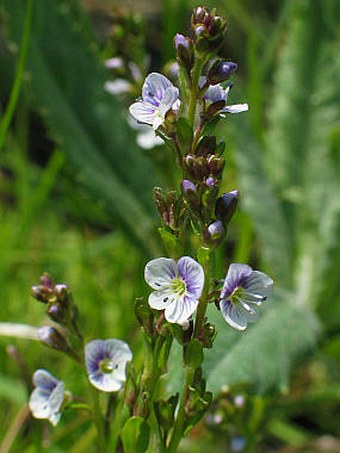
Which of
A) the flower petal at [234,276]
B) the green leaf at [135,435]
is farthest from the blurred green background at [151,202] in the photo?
the flower petal at [234,276]

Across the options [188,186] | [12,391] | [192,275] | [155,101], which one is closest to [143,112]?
[155,101]

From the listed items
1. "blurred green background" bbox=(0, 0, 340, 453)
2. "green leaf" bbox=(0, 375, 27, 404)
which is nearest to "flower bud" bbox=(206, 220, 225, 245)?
"blurred green background" bbox=(0, 0, 340, 453)

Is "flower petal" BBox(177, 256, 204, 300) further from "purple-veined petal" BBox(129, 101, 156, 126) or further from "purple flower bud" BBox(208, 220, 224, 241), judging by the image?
"purple-veined petal" BBox(129, 101, 156, 126)

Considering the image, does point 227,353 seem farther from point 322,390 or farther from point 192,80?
point 192,80

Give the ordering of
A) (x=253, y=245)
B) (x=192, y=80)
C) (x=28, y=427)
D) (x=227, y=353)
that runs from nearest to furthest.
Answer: (x=192, y=80)
(x=227, y=353)
(x=28, y=427)
(x=253, y=245)

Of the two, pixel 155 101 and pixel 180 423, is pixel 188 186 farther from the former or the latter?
pixel 180 423

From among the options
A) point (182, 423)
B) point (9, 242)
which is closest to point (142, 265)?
point (9, 242)

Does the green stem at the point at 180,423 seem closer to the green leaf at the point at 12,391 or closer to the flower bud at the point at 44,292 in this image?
the flower bud at the point at 44,292
